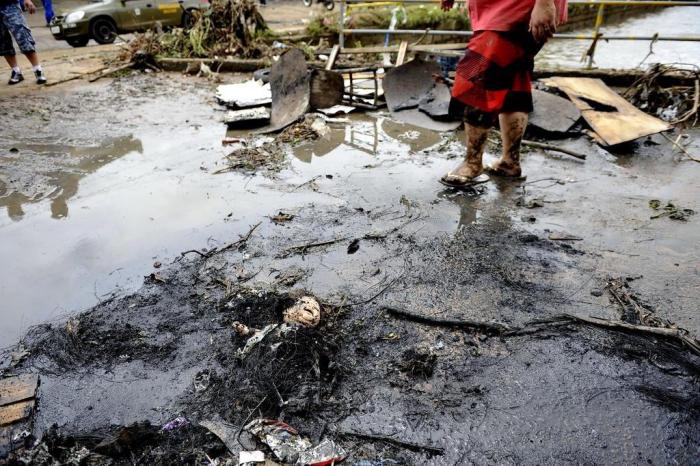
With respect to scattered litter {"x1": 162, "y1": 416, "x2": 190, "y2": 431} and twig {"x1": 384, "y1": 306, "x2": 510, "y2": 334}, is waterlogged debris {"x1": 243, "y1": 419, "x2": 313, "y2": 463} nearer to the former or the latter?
scattered litter {"x1": 162, "y1": 416, "x2": 190, "y2": 431}

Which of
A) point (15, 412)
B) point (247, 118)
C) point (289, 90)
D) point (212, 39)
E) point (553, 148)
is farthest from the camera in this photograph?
point (212, 39)

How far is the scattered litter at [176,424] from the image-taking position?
6.15 ft

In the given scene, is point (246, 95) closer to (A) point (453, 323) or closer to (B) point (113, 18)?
(A) point (453, 323)

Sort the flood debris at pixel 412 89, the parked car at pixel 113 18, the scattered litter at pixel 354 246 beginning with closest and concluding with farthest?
the scattered litter at pixel 354 246 < the flood debris at pixel 412 89 < the parked car at pixel 113 18

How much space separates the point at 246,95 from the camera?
20.7ft

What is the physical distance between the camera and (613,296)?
255 centimetres

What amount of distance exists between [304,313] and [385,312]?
43 centimetres

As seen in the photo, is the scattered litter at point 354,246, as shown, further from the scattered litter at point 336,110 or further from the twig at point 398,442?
the scattered litter at point 336,110

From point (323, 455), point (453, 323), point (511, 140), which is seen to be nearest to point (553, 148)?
point (511, 140)

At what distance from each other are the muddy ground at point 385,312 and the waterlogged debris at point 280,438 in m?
0.05

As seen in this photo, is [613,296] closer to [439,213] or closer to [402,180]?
[439,213]

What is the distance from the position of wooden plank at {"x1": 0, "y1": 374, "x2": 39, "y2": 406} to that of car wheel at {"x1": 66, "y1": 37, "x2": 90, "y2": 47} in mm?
Result: 12163

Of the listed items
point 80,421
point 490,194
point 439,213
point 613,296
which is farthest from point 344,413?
point 490,194

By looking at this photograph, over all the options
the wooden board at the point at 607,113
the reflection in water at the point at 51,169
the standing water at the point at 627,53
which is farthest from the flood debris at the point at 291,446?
the standing water at the point at 627,53
